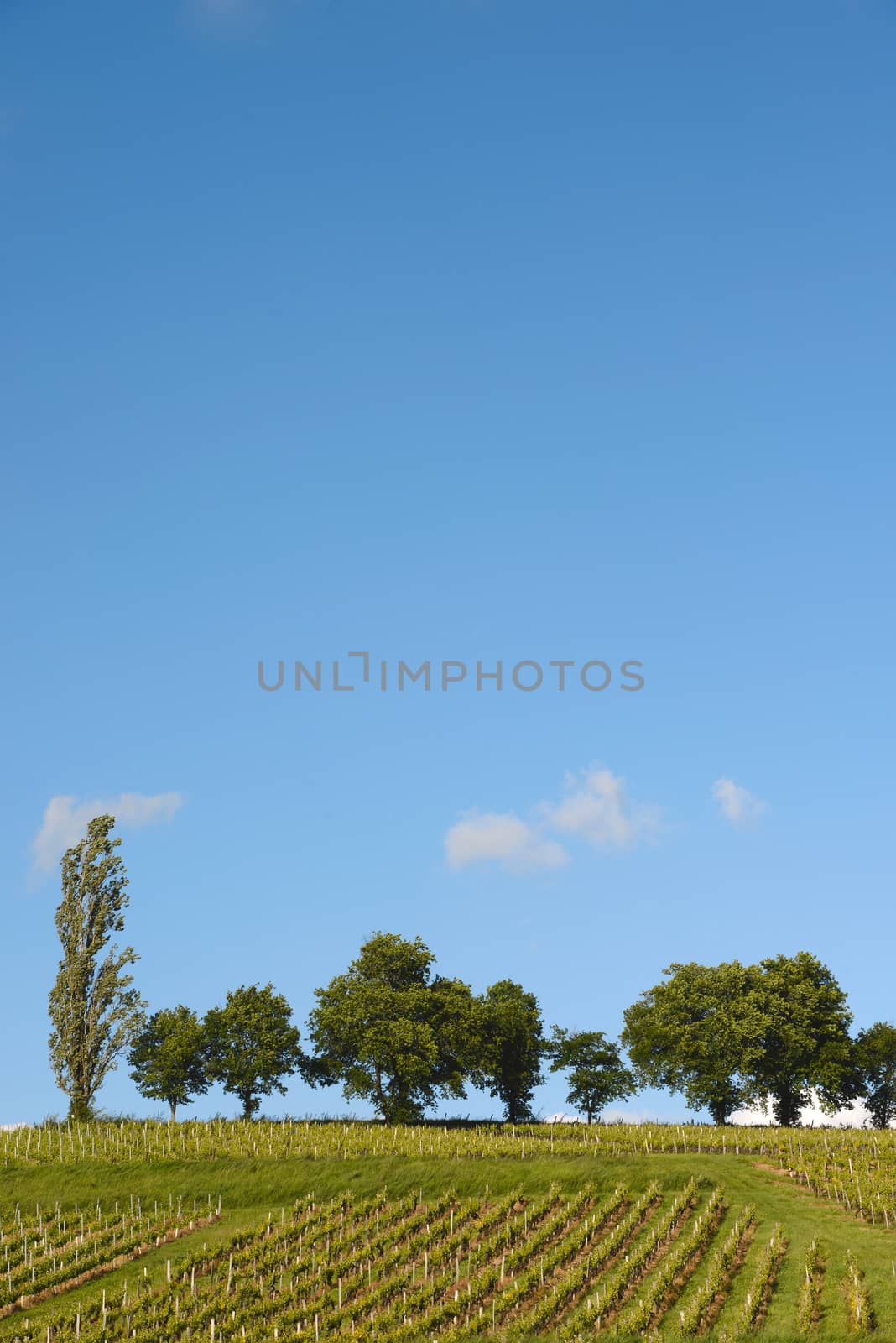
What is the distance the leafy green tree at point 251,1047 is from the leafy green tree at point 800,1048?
101ft

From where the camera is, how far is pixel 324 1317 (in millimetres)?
35812

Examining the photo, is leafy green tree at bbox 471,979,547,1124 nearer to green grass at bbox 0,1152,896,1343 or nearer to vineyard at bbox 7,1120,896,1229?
vineyard at bbox 7,1120,896,1229

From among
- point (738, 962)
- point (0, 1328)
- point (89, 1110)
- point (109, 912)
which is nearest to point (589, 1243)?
point (0, 1328)

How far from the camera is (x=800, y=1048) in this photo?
8006 cm

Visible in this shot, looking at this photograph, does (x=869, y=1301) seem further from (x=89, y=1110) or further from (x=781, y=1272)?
(x=89, y=1110)

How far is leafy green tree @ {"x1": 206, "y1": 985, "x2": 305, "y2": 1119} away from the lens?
3150 inches

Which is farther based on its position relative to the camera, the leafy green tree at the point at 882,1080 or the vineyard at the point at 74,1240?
the leafy green tree at the point at 882,1080

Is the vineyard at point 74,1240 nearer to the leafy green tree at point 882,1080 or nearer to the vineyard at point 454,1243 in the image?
the vineyard at point 454,1243

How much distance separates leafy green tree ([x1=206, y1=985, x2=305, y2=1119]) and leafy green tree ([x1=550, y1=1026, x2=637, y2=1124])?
18.4m

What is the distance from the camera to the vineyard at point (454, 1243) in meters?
35.8

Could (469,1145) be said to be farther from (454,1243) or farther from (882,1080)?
(882,1080)

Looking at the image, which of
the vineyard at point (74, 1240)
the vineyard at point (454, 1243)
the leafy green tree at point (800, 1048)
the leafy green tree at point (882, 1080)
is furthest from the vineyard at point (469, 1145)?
the leafy green tree at point (882, 1080)

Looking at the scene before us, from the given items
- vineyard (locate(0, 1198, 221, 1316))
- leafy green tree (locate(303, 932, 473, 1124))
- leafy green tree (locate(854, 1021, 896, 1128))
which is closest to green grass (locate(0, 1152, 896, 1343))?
vineyard (locate(0, 1198, 221, 1316))

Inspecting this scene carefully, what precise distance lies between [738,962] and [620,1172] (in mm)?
38707
